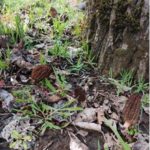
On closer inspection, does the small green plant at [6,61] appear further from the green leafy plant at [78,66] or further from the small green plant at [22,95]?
the green leafy plant at [78,66]

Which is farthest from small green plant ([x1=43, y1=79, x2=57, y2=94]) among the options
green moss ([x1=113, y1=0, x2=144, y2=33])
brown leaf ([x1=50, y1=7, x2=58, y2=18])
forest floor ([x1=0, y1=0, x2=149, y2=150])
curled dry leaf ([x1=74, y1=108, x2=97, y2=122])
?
brown leaf ([x1=50, y1=7, x2=58, y2=18])

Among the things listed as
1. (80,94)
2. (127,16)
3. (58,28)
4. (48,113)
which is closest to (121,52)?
(127,16)

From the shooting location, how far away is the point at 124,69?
2428mm

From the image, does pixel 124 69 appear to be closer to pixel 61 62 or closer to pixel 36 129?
pixel 61 62

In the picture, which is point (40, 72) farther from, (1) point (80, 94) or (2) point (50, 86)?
(1) point (80, 94)

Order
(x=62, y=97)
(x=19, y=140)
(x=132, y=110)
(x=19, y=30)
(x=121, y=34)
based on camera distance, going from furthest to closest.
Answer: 1. (x=19, y=30)
2. (x=121, y=34)
3. (x=62, y=97)
4. (x=132, y=110)
5. (x=19, y=140)

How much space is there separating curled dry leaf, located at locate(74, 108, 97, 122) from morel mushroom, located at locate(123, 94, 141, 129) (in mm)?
212

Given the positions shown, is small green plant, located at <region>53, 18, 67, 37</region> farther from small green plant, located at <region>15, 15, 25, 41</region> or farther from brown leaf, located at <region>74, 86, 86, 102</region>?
brown leaf, located at <region>74, 86, 86, 102</region>

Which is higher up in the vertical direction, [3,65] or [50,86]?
[3,65]

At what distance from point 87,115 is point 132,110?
1.01 ft

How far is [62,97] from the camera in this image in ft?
Result: 7.29

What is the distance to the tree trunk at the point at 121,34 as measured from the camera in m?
2.22

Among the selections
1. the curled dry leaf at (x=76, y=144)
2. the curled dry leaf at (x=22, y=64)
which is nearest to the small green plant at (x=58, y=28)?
the curled dry leaf at (x=22, y=64)

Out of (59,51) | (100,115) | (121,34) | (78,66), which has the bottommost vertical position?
(100,115)
